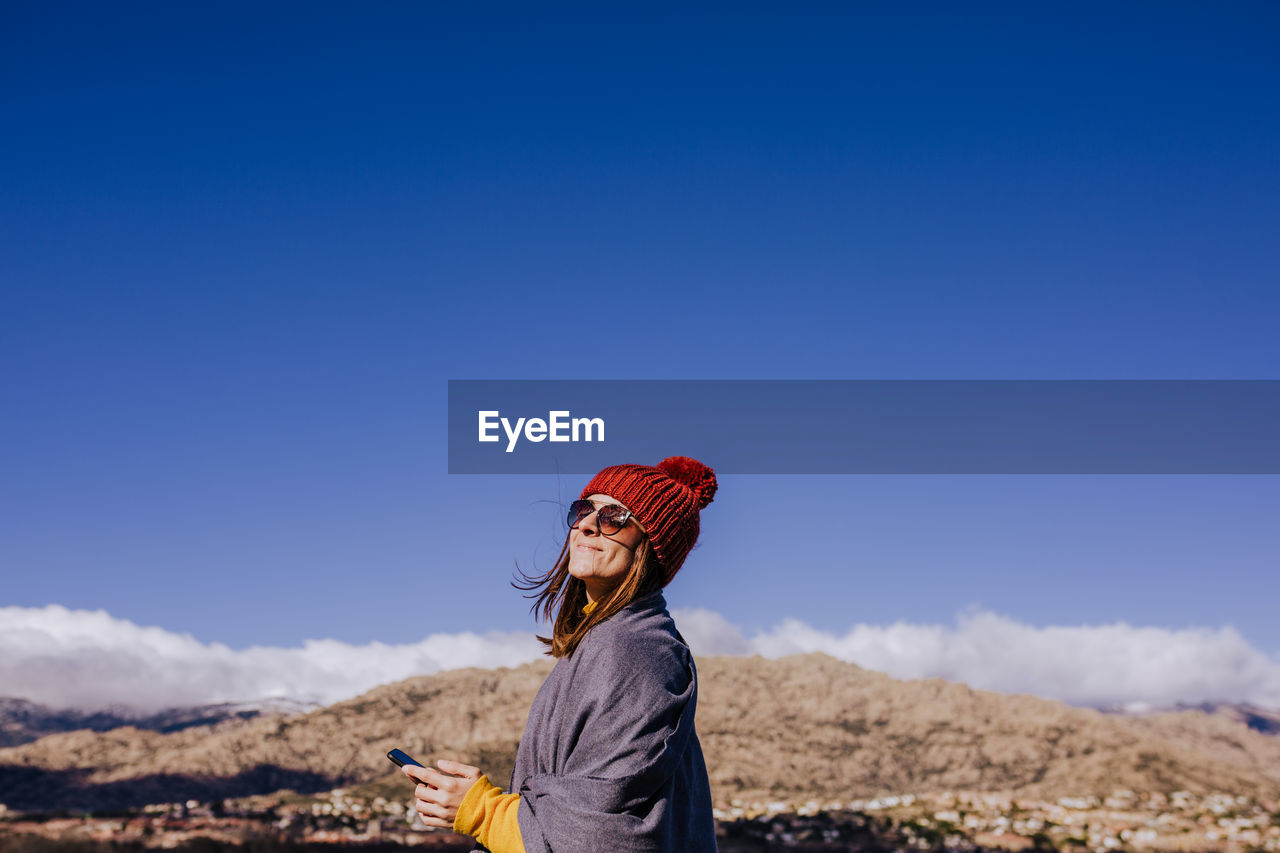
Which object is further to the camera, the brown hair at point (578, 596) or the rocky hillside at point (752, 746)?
the rocky hillside at point (752, 746)

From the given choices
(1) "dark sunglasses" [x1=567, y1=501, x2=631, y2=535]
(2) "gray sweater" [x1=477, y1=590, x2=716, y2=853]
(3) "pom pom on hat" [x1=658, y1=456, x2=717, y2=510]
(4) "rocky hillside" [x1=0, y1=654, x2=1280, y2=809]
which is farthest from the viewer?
(4) "rocky hillside" [x1=0, y1=654, x2=1280, y2=809]

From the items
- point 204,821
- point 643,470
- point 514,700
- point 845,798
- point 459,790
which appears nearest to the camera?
point 459,790

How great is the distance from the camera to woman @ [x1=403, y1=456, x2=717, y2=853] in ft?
7.45

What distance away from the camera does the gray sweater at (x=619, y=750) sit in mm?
2254

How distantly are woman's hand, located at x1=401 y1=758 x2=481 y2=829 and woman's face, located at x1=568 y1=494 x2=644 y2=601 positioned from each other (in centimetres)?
59

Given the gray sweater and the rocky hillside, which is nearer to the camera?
the gray sweater

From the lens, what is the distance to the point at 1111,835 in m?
33.4


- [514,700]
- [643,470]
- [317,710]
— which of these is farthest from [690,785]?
[317,710]

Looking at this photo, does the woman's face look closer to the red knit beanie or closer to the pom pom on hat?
the red knit beanie

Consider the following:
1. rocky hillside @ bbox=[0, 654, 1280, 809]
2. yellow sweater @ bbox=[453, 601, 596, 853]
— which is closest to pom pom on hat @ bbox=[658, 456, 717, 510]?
yellow sweater @ bbox=[453, 601, 596, 853]

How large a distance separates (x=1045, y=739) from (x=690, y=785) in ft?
138

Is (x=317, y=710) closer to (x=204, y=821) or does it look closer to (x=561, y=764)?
(x=204, y=821)

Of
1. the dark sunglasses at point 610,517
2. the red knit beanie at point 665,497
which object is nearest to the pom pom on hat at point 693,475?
the red knit beanie at point 665,497

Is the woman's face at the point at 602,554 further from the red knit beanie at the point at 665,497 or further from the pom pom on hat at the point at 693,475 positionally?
the pom pom on hat at the point at 693,475
